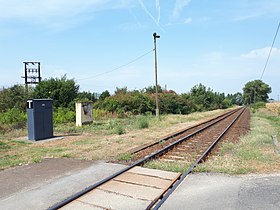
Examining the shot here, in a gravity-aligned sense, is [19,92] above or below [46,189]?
above

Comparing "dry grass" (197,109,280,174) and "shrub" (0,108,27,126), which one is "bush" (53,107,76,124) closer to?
"shrub" (0,108,27,126)

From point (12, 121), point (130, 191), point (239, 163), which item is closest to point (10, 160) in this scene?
point (130, 191)

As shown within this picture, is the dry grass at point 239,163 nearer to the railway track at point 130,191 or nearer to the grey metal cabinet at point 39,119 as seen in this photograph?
the railway track at point 130,191

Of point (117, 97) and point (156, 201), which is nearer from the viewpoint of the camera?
point (156, 201)

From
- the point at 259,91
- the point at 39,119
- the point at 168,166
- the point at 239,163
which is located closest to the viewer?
the point at 168,166

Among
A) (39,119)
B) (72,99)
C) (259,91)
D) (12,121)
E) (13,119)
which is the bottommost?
(12,121)

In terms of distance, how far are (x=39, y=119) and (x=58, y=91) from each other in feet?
62.1

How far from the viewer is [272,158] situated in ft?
26.7

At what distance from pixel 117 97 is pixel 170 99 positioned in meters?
10.3

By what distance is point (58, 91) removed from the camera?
3041 centimetres

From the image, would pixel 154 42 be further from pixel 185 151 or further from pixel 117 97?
pixel 185 151

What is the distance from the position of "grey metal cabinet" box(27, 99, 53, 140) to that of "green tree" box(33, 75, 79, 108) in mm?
16262

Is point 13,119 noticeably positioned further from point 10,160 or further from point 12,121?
point 10,160

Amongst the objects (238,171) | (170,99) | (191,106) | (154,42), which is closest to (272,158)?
(238,171)
